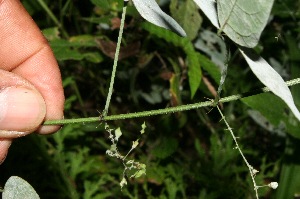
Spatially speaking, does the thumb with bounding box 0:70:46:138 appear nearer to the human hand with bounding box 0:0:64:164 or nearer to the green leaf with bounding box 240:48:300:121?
the human hand with bounding box 0:0:64:164

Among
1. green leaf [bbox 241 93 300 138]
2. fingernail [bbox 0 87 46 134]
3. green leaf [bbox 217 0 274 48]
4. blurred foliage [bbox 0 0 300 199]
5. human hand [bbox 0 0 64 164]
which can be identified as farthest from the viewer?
blurred foliage [bbox 0 0 300 199]

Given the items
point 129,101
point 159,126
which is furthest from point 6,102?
point 129,101

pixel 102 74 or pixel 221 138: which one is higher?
pixel 102 74

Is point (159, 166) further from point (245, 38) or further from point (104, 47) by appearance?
point (245, 38)

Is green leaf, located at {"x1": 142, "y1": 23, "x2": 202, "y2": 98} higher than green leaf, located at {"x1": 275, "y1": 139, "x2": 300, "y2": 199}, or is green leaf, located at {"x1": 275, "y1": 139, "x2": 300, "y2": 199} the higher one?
green leaf, located at {"x1": 142, "y1": 23, "x2": 202, "y2": 98}

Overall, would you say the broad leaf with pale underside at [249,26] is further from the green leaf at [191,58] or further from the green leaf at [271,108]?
the green leaf at [271,108]

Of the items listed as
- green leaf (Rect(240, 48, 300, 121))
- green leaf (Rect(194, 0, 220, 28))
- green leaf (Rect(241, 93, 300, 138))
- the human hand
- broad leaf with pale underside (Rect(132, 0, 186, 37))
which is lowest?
green leaf (Rect(241, 93, 300, 138))

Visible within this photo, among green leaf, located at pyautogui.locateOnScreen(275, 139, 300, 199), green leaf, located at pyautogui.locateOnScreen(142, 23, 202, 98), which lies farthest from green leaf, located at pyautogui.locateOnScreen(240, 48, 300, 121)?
green leaf, located at pyautogui.locateOnScreen(275, 139, 300, 199)
